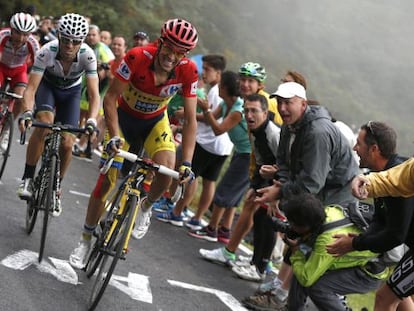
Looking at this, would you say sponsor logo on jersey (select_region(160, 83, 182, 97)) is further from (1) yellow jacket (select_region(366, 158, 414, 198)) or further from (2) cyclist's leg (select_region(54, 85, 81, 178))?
(1) yellow jacket (select_region(366, 158, 414, 198))

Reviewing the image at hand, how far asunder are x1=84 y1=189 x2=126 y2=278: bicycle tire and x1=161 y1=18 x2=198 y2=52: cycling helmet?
1386 mm

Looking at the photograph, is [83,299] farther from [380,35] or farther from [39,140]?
[380,35]

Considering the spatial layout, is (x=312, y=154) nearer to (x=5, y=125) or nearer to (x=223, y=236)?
(x=223, y=236)

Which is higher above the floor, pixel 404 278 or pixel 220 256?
pixel 404 278

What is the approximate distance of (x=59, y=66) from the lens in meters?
7.62

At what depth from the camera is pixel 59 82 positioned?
7.80 meters

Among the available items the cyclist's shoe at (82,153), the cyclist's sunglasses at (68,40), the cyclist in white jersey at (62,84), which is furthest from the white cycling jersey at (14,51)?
the cyclist's shoe at (82,153)

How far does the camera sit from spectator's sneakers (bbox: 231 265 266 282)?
27.0ft

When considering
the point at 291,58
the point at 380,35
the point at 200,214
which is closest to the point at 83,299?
the point at 200,214

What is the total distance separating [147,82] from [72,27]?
3.67 feet

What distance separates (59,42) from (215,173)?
365 centimetres

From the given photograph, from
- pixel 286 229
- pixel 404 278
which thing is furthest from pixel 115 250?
pixel 404 278

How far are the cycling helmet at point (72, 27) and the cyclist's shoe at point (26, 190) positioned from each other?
5.44ft

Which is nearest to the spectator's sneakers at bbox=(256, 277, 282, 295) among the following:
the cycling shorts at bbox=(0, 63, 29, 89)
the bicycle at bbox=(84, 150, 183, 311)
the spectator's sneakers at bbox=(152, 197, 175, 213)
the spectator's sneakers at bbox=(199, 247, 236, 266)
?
the spectator's sneakers at bbox=(199, 247, 236, 266)
